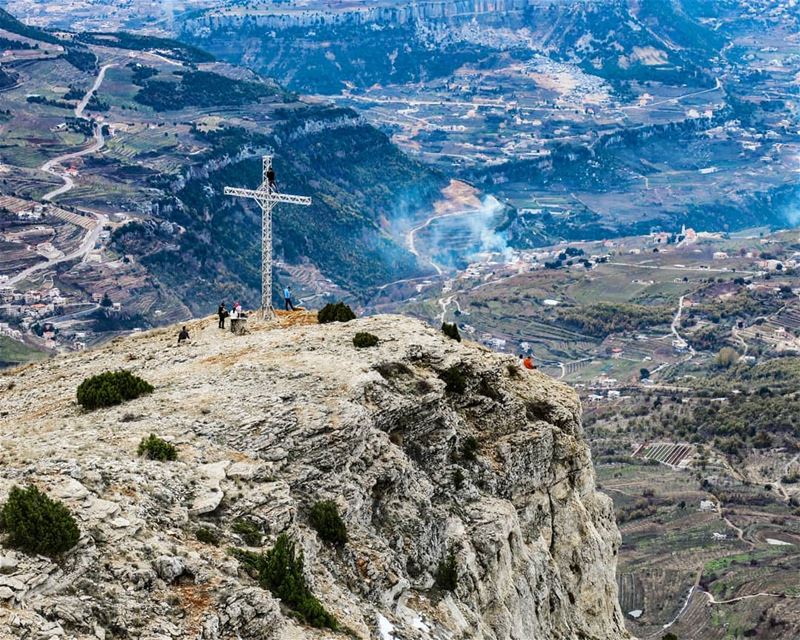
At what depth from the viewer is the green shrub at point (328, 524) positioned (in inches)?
1495

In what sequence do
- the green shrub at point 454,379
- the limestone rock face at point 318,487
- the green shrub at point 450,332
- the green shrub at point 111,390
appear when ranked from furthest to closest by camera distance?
the green shrub at point 450,332 < the green shrub at point 454,379 < the green shrub at point 111,390 < the limestone rock face at point 318,487

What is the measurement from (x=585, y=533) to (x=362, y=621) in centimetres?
1828

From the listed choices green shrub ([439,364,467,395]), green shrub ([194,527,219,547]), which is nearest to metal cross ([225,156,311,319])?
green shrub ([439,364,467,395])

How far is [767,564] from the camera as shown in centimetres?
13150

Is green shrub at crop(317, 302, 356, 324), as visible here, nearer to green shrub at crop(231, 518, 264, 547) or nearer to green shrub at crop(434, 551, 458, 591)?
green shrub at crop(434, 551, 458, 591)

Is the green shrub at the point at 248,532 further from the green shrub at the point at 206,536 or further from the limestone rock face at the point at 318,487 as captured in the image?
the green shrub at the point at 206,536

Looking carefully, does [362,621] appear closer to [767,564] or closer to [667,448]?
[767,564]

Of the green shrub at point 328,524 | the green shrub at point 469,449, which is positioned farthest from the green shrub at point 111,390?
the green shrub at point 469,449

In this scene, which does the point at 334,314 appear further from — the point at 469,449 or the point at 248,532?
the point at 248,532

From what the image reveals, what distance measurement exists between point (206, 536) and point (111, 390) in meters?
11.0

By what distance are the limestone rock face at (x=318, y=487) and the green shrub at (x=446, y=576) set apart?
0.92 feet

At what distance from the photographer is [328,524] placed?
38031 millimetres

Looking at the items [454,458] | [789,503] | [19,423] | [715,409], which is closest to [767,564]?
[789,503]

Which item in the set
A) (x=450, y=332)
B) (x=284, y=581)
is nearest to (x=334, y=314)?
(x=450, y=332)
